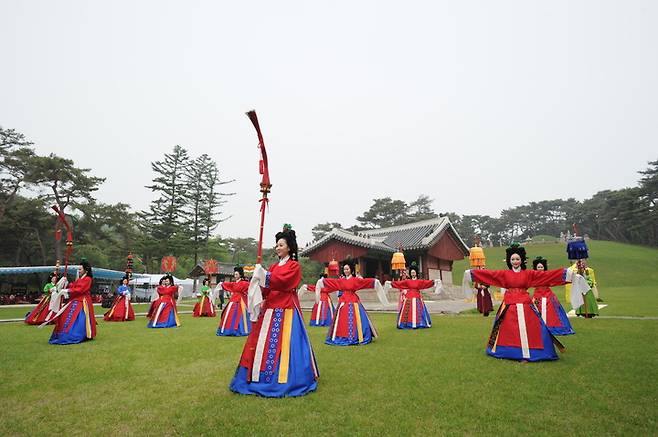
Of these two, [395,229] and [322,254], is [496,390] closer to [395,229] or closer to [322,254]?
[322,254]

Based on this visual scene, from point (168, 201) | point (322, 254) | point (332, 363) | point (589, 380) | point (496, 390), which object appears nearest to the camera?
point (496, 390)

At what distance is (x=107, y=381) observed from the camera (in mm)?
4898

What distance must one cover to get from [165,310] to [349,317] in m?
7.11

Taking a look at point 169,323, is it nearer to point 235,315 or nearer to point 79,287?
point 235,315

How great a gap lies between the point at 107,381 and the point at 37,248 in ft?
106

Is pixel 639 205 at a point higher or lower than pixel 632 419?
higher

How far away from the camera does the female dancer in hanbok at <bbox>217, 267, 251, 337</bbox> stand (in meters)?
9.84

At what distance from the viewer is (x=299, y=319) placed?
15.2 feet

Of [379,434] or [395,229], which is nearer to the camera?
[379,434]

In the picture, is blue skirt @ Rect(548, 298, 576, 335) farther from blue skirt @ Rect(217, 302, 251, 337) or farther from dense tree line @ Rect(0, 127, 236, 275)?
dense tree line @ Rect(0, 127, 236, 275)

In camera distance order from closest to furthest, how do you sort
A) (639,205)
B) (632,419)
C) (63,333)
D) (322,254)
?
1. (632,419)
2. (63,333)
3. (322,254)
4. (639,205)

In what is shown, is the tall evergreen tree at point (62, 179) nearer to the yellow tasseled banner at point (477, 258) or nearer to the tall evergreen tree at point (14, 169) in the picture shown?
the tall evergreen tree at point (14, 169)

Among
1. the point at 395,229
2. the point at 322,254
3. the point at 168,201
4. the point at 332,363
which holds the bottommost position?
the point at 332,363

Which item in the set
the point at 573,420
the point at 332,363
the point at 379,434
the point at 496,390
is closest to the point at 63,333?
the point at 332,363
